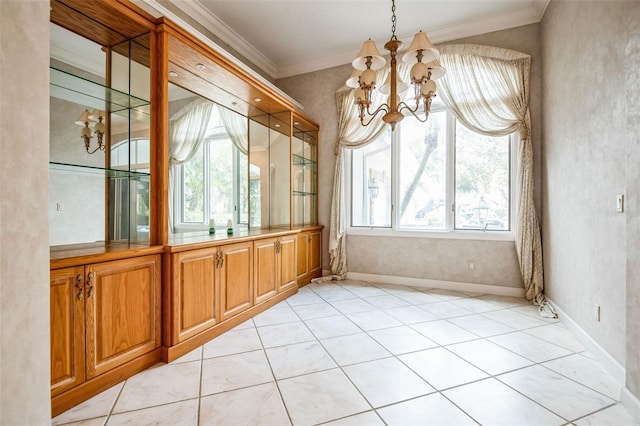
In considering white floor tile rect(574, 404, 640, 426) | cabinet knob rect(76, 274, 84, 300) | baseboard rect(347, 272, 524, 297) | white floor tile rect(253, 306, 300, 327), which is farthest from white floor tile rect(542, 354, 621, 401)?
cabinet knob rect(76, 274, 84, 300)

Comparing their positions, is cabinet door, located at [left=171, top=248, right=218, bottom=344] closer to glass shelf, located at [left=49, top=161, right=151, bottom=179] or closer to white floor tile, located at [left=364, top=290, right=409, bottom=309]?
glass shelf, located at [left=49, top=161, right=151, bottom=179]

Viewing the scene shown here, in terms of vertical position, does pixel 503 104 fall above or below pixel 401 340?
above

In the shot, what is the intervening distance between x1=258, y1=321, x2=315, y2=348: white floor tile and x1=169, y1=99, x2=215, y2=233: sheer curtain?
4.12ft

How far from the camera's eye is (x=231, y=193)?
11.8ft

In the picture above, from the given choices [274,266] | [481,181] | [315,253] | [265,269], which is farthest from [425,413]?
[481,181]

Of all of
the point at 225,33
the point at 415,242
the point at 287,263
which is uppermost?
the point at 225,33

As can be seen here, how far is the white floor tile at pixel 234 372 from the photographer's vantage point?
1875mm

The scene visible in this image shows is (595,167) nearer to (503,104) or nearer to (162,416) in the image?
(503,104)

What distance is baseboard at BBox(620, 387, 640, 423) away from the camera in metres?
1.55

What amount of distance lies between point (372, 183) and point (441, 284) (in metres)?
1.76

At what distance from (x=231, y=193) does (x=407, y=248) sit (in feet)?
8.33

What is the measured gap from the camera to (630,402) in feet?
5.29

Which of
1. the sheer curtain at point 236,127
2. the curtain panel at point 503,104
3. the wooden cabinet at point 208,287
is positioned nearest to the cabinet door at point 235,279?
the wooden cabinet at point 208,287

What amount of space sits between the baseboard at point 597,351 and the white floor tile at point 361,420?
1491mm
